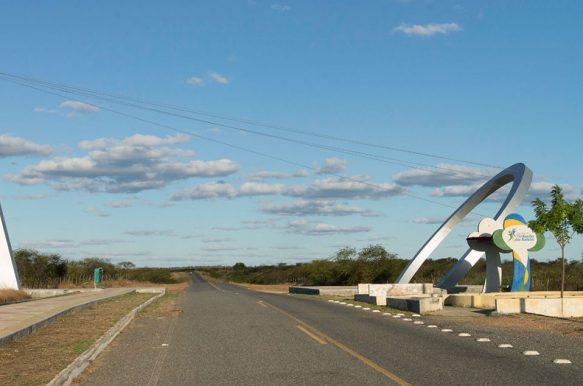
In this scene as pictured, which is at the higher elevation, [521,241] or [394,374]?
[521,241]

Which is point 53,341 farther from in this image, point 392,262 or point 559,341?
point 392,262

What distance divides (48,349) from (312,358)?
5335mm

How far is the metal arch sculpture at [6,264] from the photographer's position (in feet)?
127

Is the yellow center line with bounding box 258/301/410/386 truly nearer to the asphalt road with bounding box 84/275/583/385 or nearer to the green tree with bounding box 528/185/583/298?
A: the asphalt road with bounding box 84/275/583/385

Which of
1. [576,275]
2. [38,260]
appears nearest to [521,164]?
[576,275]

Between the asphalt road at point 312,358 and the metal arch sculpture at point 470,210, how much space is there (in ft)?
75.1

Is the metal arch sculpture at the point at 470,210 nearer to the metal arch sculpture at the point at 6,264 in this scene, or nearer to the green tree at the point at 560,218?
the green tree at the point at 560,218

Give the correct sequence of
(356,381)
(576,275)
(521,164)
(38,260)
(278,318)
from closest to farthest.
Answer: (356,381)
(278,318)
(521,164)
(576,275)
(38,260)

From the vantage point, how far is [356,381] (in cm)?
999

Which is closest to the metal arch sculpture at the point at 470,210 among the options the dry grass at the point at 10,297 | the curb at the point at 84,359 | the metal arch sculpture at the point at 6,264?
the dry grass at the point at 10,297

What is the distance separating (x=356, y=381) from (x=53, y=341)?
8.05 meters

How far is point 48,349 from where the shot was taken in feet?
44.6

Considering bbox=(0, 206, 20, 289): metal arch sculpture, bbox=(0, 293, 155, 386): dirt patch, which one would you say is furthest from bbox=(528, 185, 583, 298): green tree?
bbox=(0, 206, 20, 289): metal arch sculpture

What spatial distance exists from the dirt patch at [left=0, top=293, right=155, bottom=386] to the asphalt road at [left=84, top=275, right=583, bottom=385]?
66 cm
